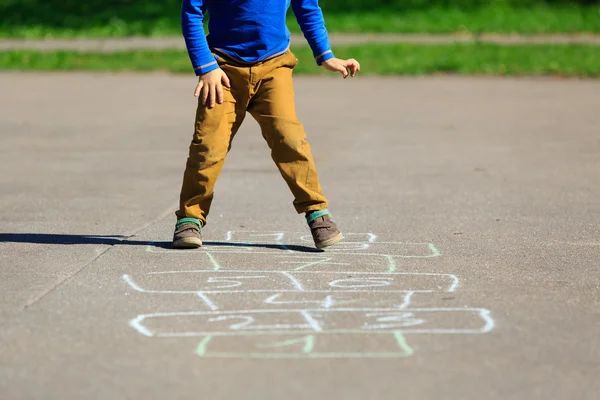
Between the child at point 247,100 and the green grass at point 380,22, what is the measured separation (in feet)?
58.5

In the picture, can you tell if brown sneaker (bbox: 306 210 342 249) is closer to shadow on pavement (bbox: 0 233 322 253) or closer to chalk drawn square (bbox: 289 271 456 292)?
shadow on pavement (bbox: 0 233 322 253)

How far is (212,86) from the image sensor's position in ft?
17.9

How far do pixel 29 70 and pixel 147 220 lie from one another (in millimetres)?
11468

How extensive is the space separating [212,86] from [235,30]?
323 millimetres

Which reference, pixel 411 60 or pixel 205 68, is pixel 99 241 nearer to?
pixel 205 68

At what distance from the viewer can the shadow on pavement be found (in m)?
5.84

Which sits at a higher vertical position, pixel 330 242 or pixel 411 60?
pixel 330 242

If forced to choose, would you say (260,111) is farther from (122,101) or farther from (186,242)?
(122,101)

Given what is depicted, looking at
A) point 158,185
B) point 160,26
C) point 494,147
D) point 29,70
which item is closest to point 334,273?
point 158,185

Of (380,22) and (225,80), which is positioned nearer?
(225,80)

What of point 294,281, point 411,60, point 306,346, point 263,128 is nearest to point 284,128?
point 263,128

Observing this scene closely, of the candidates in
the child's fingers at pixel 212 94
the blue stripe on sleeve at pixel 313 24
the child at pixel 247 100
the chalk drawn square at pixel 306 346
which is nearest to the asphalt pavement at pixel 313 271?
the chalk drawn square at pixel 306 346

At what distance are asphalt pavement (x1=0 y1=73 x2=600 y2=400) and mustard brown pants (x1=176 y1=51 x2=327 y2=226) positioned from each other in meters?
0.29

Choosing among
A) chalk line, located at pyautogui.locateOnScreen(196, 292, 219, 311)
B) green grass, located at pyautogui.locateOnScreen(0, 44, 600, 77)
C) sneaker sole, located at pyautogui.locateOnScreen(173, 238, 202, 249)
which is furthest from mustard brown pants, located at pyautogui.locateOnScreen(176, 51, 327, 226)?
green grass, located at pyautogui.locateOnScreen(0, 44, 600, 77)
